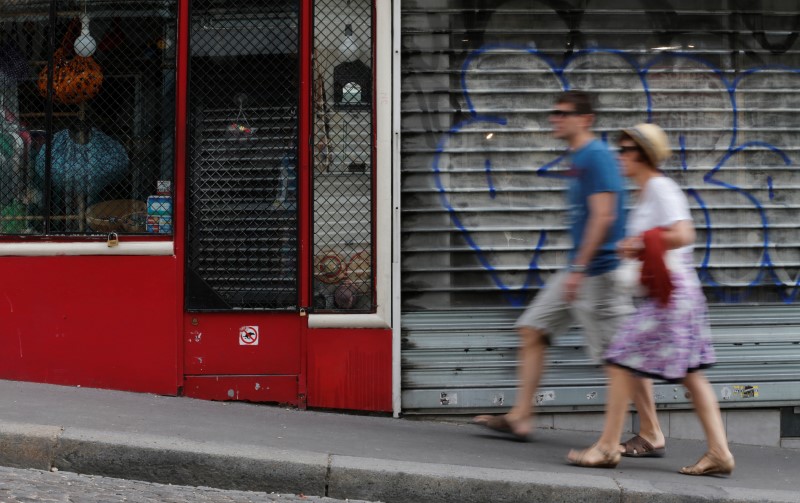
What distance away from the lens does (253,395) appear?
647 cm

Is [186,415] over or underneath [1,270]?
underneath

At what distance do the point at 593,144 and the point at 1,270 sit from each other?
3837 mm

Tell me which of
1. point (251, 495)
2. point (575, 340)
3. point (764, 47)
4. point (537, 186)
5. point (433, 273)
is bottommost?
point (251, 495)

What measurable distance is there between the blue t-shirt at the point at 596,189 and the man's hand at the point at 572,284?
3.7 inches

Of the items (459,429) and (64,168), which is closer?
(459,429)

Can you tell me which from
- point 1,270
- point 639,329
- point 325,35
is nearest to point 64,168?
point 1,270

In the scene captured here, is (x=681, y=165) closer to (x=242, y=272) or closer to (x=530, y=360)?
(x=530, y=360)

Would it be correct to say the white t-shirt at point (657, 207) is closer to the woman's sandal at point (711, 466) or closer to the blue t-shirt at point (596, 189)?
the blue t-shirt at point (596, 189)

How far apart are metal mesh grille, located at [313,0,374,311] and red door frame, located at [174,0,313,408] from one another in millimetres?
57

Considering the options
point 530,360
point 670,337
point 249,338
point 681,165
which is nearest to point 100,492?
point 249,338

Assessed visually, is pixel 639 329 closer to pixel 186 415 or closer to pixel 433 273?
pixel 433 273

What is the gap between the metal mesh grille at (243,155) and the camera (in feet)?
21.4

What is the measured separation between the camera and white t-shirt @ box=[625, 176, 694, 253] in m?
4.79

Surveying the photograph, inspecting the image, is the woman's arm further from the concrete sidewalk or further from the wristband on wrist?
the concrete sidewalk
